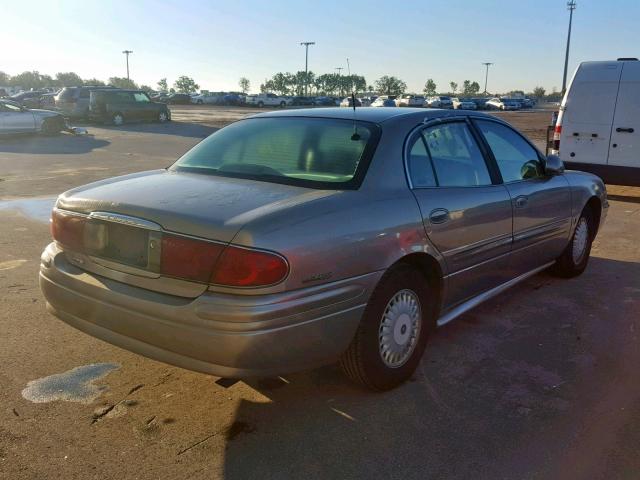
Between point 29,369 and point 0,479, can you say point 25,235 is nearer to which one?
point 29,369

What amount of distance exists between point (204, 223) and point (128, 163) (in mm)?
12040

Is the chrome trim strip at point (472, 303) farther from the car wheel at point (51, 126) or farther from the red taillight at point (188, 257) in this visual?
the car wheel at point (51, 126)

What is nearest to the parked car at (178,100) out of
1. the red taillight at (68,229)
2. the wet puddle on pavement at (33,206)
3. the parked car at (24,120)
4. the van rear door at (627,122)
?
the parked car at (24,120)

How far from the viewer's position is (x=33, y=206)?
27.7 ft

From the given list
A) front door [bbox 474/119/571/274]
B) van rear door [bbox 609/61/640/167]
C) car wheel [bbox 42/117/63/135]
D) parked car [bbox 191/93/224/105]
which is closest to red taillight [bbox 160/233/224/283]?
front door [bbox 474/119/571/274]

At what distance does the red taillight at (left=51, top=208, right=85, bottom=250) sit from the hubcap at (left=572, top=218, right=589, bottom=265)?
13.7ft

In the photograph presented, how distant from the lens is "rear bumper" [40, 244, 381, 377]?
8.52ft

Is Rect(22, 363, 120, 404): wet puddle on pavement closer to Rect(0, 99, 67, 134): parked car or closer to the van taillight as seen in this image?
the van taillight

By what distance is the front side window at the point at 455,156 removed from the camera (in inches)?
147

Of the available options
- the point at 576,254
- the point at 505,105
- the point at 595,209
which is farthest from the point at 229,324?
the point at 505,105

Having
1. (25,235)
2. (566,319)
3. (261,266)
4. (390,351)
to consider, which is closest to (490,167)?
(566,319)

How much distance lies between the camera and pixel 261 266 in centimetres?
258

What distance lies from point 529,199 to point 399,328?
5.78ft

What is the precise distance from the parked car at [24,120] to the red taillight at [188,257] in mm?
19895
